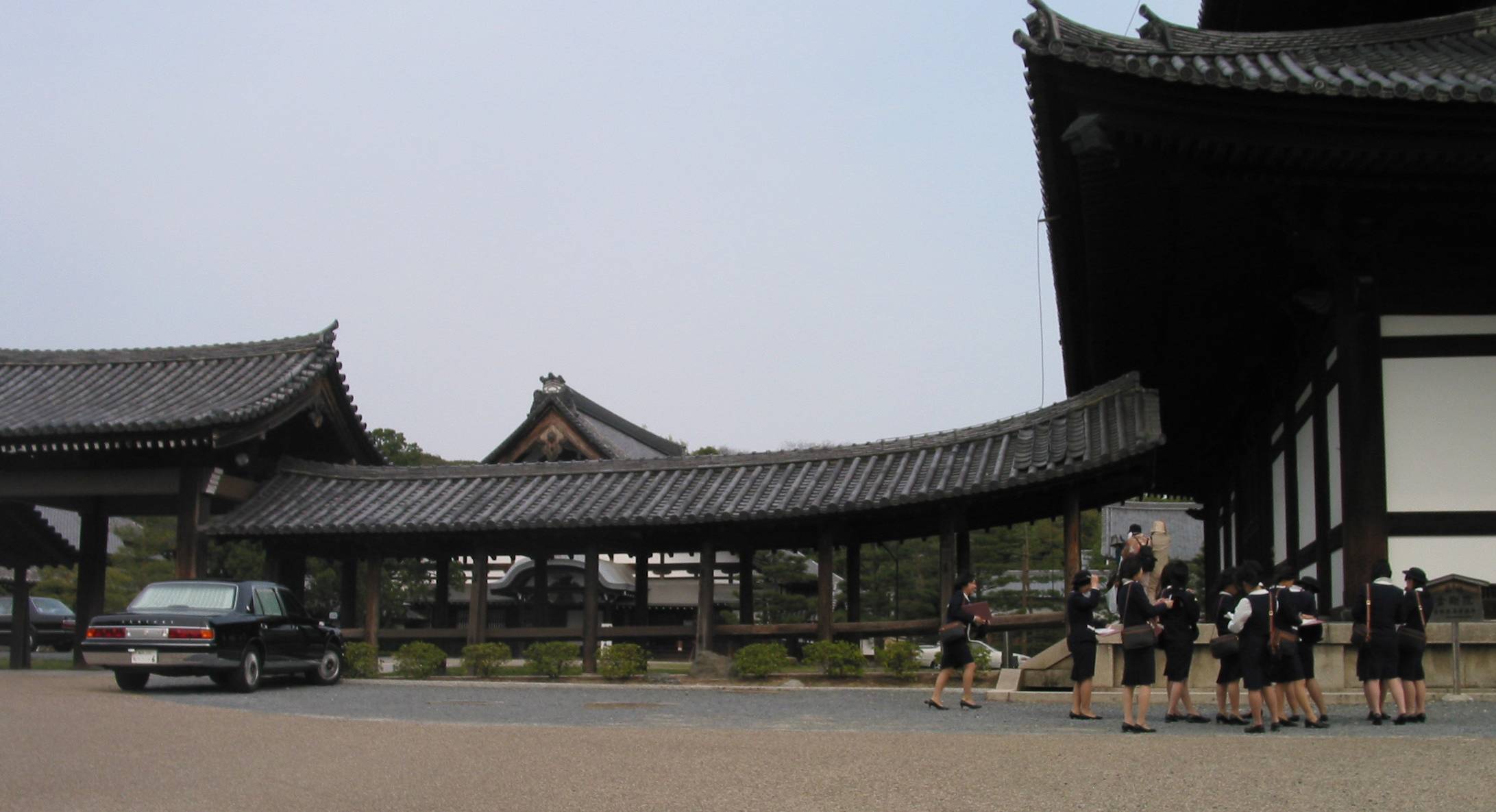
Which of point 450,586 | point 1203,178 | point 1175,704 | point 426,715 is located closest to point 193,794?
point 426,715

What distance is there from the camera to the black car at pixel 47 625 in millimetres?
34469

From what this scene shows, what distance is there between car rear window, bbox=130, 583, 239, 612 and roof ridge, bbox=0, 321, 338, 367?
7599 millimetres

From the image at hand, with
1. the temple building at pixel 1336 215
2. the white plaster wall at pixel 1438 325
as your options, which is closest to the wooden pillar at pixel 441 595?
the temple building at pixel 1336 215

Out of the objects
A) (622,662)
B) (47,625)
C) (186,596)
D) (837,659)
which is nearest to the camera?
(186,596)

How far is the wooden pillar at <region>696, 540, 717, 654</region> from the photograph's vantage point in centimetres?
2044

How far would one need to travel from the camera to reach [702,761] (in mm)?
9172

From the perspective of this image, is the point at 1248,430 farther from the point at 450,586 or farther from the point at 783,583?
the point at 450,586

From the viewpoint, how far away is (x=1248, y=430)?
20.1 metres

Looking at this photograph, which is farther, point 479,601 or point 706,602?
point 479,601

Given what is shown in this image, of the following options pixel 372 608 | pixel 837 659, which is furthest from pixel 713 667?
pixel 372 608

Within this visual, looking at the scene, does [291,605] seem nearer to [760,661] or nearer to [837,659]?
[760,661]

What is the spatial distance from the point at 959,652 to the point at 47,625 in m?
28.9

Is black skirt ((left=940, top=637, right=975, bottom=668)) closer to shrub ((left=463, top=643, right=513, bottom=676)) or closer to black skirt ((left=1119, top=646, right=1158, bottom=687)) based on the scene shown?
black skirt ((left=1119, top=646, right=1158, bottom=687))

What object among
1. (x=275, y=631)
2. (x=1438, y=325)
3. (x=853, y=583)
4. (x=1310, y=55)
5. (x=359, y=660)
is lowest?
(x=359, y=660)
